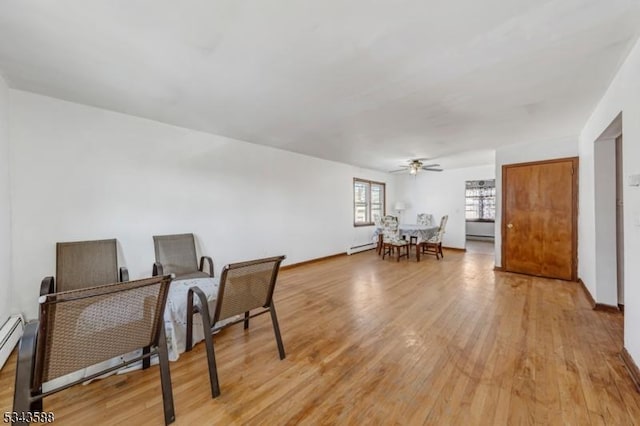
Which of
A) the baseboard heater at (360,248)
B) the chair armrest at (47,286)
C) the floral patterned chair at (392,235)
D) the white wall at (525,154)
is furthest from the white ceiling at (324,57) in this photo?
the baseboard heater at (360,248)

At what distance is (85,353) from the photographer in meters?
1.36

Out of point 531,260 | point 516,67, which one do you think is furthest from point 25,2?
point 531,260

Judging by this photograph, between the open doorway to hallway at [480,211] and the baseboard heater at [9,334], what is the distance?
10.8m

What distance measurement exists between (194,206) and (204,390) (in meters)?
2.73

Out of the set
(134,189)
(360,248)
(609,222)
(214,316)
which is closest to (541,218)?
(609,222)

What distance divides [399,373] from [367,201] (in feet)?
19.5

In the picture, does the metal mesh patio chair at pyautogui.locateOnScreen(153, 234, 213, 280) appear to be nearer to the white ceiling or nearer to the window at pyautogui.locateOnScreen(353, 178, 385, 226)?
the white ceiling

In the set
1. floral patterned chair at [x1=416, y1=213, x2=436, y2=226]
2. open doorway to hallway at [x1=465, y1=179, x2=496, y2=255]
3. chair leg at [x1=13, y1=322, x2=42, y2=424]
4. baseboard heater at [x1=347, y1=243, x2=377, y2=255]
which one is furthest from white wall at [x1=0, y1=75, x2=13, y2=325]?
open doorway to hallway at [x1=465, y1=179, x2=496, y2=255]

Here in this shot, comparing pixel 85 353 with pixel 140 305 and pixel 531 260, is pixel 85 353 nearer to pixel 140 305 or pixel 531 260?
pixel 140 305

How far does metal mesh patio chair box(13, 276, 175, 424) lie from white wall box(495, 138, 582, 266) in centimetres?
560

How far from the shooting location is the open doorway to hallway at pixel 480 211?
9350 mm

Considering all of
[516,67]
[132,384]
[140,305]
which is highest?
[516,67]

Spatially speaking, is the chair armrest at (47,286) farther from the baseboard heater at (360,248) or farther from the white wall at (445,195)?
the white wall at (445,195)

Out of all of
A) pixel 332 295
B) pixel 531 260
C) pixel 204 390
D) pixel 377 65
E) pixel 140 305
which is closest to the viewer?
pixel 140 305
